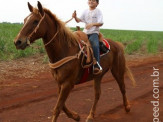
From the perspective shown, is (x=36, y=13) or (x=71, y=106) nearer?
(x=36, y=13)

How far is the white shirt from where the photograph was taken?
569 cm

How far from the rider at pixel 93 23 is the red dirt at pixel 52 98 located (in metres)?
1.42

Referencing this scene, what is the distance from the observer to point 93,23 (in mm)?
5543

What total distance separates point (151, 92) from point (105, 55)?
3.01 meters

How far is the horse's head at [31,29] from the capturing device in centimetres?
416

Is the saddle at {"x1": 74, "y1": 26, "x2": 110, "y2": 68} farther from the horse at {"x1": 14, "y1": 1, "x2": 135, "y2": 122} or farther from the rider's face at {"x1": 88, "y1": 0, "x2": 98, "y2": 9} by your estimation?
the rider's face at {"x1": 88, "y1": 0, "x2": 98, "y2": 9}

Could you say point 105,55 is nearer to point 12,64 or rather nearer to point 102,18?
point 102,18

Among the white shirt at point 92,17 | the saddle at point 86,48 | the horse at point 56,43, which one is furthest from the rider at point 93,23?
the horse at point 56,43

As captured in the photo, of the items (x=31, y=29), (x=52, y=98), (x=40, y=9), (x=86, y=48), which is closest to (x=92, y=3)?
(x=86, y=48)

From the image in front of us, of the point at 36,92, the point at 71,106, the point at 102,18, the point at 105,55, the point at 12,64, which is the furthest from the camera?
the point at 12,64

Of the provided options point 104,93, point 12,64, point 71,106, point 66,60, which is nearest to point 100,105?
point 71,106

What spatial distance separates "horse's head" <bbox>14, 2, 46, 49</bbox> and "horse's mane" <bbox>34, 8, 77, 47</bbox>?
0.88ft

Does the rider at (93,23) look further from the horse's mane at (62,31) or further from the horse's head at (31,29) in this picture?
the horse's head at (31,29)

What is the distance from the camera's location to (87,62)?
527 cm
